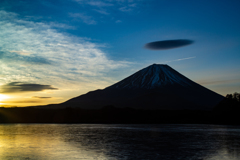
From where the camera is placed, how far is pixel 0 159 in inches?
717

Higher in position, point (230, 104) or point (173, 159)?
point (230, 104)

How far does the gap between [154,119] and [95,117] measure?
2830 centimetres

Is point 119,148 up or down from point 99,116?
down

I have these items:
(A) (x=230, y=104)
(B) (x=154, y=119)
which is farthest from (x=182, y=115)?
(A) (x=230, y=104)

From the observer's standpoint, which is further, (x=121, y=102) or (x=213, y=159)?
(x=121, y=102)

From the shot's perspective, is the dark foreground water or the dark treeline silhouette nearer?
the dark foreground water

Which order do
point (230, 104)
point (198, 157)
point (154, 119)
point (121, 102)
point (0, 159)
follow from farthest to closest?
point (121, 102)
point (154, 119)
point (230, 104)
point (198, 157)
point (0, 159)

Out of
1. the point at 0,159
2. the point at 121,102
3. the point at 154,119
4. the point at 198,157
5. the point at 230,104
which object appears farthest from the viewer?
the point at 121,102

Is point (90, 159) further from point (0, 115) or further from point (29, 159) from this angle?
point (0, 115)

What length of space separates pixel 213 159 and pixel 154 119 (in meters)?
103

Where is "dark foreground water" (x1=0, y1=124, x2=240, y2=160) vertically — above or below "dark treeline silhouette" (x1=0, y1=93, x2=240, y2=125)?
below

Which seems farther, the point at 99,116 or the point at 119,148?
the point at 99,116

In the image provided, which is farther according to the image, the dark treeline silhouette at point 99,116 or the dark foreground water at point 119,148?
the dark treeline silhouette at point 99,116

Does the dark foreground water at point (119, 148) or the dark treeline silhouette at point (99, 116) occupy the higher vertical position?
the dark treeline silhouette at point (99, 116)
